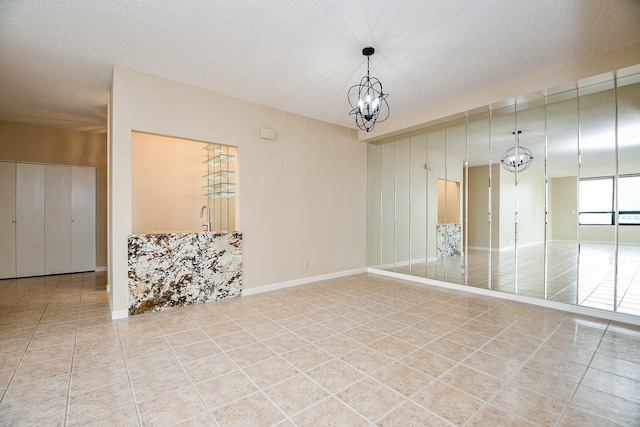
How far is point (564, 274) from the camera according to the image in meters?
5.53

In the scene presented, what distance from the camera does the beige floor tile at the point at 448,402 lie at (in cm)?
187

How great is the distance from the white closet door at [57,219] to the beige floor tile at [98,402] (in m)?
5.58

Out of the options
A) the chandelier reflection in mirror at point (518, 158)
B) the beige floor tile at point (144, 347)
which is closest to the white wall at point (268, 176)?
the beige floor tile at point (144, 347)

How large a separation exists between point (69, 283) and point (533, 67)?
830 centimetres

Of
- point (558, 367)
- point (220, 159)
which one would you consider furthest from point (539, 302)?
point (220, 159)

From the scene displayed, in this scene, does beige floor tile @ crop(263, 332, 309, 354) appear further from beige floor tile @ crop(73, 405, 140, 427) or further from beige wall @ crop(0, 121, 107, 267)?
beige wall @ crop(0, 121, 107, 267)

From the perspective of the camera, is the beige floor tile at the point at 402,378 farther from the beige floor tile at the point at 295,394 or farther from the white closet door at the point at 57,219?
the white closet door at the point at 57,219

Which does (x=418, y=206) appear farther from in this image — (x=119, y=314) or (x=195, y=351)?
(x=119, y=314)

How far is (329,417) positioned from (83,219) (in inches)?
282

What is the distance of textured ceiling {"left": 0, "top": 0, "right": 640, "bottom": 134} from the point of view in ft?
8.50

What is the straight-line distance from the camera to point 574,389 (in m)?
2.15

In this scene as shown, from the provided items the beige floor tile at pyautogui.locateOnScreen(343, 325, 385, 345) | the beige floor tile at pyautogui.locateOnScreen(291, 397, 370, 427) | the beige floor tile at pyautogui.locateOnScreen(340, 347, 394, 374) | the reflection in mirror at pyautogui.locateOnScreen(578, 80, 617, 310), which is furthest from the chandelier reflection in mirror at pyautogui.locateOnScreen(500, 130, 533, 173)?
the beige floor tile at pyautogui.locateOnScreen(291, 397, 370, 427)

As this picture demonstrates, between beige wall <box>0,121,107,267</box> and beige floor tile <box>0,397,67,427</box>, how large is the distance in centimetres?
565

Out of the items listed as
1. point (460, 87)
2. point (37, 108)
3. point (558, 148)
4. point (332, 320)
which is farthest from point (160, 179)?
point (558, 148)
